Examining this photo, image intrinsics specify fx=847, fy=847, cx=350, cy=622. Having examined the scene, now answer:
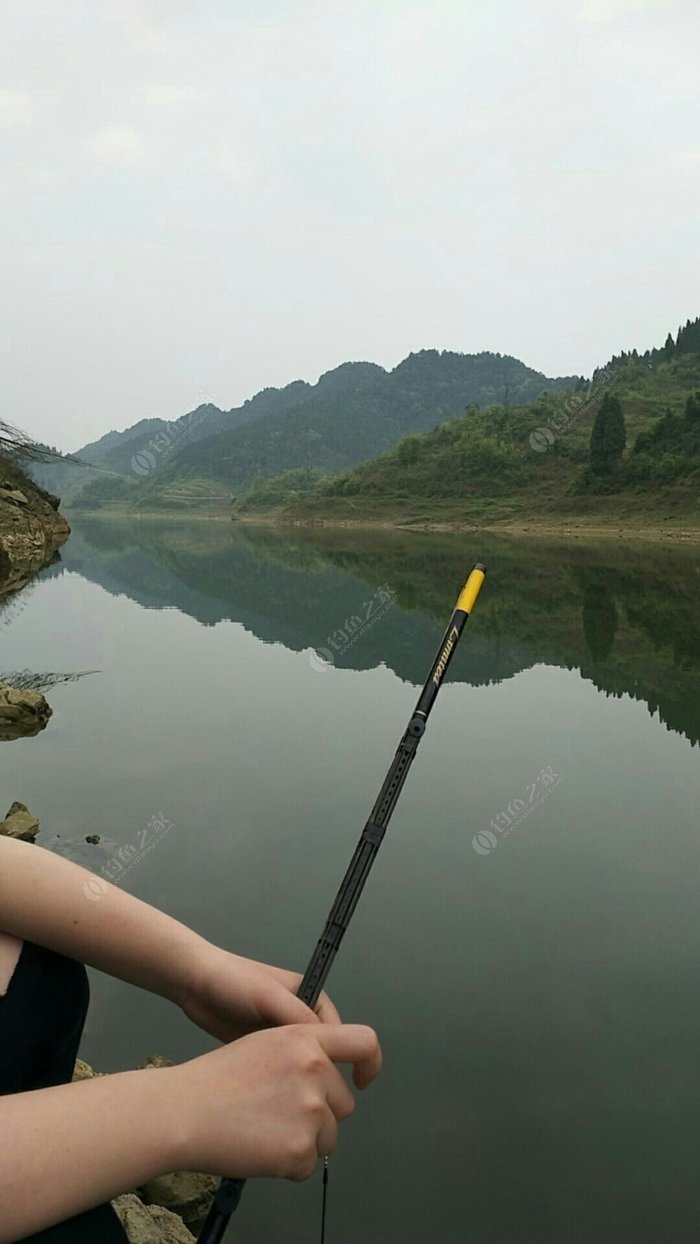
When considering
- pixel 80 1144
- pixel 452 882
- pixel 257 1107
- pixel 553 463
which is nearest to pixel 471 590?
pixel 257 1107

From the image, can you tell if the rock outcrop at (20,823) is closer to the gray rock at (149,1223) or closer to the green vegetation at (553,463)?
the gray rock at (149,1223)

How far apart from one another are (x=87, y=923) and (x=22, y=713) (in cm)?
1067

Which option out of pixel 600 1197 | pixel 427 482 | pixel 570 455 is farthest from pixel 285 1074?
pixel 427 482

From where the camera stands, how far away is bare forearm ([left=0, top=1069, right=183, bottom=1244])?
1.07 meters

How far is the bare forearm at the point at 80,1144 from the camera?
107 cm

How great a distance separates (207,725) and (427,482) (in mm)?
88930

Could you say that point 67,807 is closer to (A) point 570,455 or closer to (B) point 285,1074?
(B) point 285,1074

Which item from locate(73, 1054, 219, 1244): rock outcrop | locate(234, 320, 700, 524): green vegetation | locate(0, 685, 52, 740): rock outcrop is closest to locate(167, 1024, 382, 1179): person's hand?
locate(73, 1054, 219, 1244): rock outcrop

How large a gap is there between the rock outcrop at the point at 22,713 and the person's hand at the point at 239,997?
990 cm

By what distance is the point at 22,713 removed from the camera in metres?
11.3

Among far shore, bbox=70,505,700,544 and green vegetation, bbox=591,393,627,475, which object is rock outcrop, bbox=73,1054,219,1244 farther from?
green vegetation, bbox=591,393,627,475

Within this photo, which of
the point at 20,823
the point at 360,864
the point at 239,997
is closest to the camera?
the point at 239,997

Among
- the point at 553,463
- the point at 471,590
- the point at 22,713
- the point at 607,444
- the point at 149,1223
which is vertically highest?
the point at 607,444

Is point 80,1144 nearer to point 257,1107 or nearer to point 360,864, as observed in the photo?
point 257,1107
